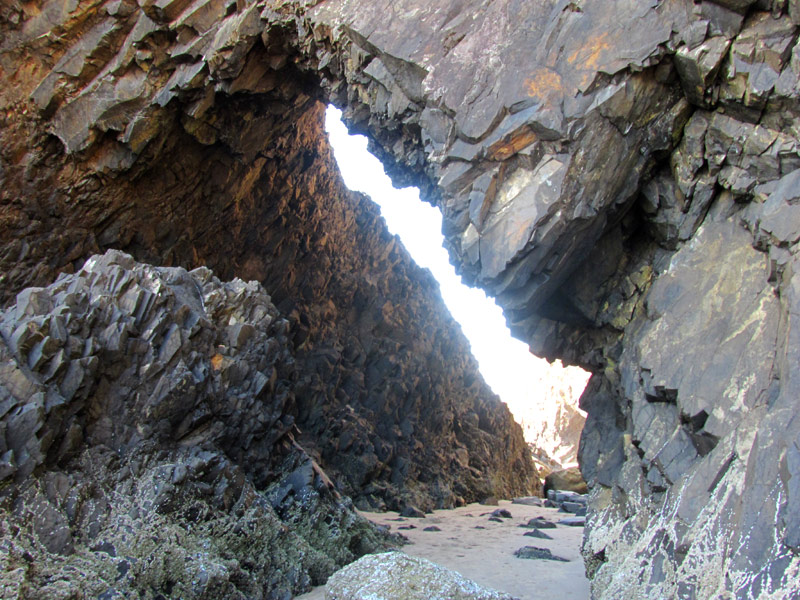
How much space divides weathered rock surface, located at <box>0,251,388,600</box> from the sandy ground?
141 centimetres

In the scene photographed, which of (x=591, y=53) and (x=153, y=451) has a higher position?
(x=591, y=53)

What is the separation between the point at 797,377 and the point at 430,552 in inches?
324

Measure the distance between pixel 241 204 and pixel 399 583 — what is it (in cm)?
1328

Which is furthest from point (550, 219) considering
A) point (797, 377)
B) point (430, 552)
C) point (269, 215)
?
point (269, 215)

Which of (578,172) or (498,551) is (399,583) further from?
(498,551)

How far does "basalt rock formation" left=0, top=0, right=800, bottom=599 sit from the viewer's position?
6668 millimetres

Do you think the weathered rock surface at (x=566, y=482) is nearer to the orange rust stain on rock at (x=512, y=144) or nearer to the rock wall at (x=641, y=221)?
the rock wall at (x=641, y=221)

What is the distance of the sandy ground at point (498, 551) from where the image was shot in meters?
9.09

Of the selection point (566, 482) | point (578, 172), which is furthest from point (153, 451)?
point (566, 482)

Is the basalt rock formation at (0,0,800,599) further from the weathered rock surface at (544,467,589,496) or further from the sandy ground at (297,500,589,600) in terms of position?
the weathered rock surface at (544,467,589,496)

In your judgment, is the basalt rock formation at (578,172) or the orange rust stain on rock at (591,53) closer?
the basalt rock formation at (578,172)

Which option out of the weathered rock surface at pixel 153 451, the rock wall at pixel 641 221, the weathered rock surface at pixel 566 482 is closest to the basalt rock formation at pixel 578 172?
the rock wall at pixel 641 221

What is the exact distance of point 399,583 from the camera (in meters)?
6.50

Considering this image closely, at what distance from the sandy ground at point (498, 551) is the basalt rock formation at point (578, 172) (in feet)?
3.71
